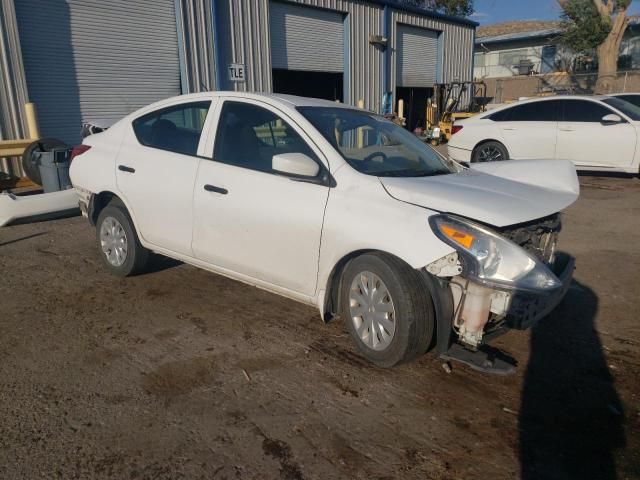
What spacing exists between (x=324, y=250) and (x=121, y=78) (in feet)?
34.7

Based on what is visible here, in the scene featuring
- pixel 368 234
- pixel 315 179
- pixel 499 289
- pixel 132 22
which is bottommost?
pixel 499 289

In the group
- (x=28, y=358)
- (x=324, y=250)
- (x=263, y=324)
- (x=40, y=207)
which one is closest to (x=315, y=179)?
(x=324, y=250)

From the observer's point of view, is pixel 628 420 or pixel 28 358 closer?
pixel 628 420

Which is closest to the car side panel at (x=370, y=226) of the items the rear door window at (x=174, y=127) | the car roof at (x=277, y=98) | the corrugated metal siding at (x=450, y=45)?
the car roof at (x=277, y=98)

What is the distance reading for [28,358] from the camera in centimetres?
341

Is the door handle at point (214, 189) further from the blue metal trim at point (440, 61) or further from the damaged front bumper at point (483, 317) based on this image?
the blue metal trim at point (440, 61)

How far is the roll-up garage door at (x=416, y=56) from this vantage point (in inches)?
773

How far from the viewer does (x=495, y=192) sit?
3346 millimetres

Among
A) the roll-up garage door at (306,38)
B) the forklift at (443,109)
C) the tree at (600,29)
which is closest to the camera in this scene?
the roll-up garage door at (306,38)

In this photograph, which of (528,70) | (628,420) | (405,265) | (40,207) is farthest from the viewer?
(528,70)

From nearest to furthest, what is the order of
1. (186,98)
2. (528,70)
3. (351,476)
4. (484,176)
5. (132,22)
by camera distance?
(351,476)
(484,176)
(186,98)
(132,22)
(528,70)

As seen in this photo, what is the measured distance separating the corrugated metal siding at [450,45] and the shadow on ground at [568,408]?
1672cm

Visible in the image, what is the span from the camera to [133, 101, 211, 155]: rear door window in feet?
13.9

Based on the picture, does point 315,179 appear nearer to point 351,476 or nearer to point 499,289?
point 499,289
